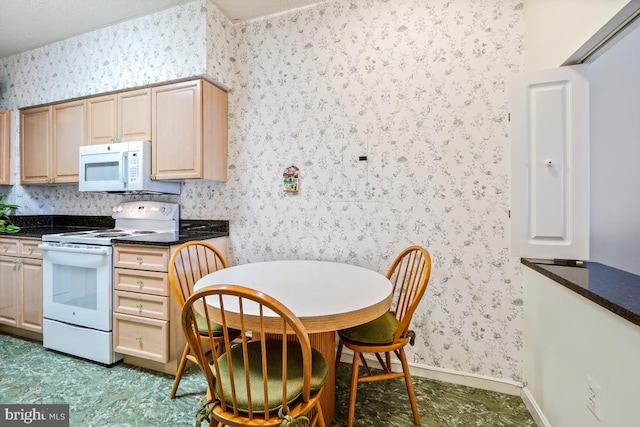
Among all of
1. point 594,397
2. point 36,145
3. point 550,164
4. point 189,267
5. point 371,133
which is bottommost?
point 594,397

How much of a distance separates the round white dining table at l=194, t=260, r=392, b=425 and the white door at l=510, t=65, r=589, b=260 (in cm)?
82

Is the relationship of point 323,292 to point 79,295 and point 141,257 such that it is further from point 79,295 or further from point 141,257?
point 79,295

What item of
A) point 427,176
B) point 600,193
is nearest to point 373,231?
point 427,176

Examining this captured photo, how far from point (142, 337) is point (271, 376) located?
140 centimetres

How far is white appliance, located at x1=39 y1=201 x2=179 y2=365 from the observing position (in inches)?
79.4

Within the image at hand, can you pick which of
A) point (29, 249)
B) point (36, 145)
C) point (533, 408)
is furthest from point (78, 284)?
point (533, 408)

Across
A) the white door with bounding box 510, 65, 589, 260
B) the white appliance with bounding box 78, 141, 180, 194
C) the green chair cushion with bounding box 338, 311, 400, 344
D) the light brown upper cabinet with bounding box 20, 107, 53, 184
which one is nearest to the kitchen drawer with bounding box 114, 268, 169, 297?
the white appliance with bounding box 78, 141, 180, 194

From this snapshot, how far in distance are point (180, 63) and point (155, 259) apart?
1489 mm

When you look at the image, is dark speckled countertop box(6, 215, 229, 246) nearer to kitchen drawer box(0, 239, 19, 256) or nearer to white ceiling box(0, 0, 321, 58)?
kitchen drawer box(0, 239, 19, 256)

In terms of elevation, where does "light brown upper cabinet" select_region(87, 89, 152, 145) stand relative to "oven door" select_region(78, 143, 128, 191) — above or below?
above

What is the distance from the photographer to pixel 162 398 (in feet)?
5.59

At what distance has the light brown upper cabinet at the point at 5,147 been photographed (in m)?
2.91

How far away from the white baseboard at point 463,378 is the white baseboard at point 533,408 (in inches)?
2.2

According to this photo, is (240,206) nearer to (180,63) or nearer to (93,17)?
(180,63)
